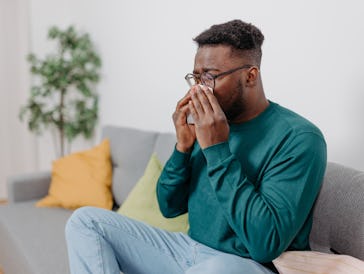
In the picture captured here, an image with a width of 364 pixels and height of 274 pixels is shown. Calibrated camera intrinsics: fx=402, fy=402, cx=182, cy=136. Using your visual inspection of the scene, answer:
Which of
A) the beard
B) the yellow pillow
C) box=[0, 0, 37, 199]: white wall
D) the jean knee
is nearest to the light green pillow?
the yellow pillow

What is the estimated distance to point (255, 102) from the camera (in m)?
1.22

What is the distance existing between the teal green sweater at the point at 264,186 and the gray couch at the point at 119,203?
0.08 m

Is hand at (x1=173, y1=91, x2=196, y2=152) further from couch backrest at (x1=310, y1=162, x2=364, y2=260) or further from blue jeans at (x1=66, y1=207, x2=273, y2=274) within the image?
couch backrest at (x1=310, y1=162, x2=364, y2=260)

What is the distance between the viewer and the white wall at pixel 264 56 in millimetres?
1401

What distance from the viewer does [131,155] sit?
2287mm

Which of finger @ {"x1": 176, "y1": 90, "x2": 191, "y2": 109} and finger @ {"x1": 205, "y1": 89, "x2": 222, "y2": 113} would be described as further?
finger @ {"x1": 176, "y1": 90, "x2": 191, "y2": 109}

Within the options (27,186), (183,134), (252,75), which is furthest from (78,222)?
(27,186)

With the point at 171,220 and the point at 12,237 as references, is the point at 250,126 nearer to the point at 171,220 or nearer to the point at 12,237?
the point at 171,220

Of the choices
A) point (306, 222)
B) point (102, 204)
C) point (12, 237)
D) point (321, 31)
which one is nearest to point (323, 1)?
point (321, 31)

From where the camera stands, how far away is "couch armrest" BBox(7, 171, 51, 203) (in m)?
2.44

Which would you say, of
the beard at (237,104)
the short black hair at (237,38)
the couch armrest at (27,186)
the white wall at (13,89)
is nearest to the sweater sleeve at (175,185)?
the beard at (237,104)

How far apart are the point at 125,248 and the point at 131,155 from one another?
1081 mm

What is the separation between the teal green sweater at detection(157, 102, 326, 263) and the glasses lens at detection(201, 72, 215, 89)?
0.53ft

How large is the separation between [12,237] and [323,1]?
1.68 m
